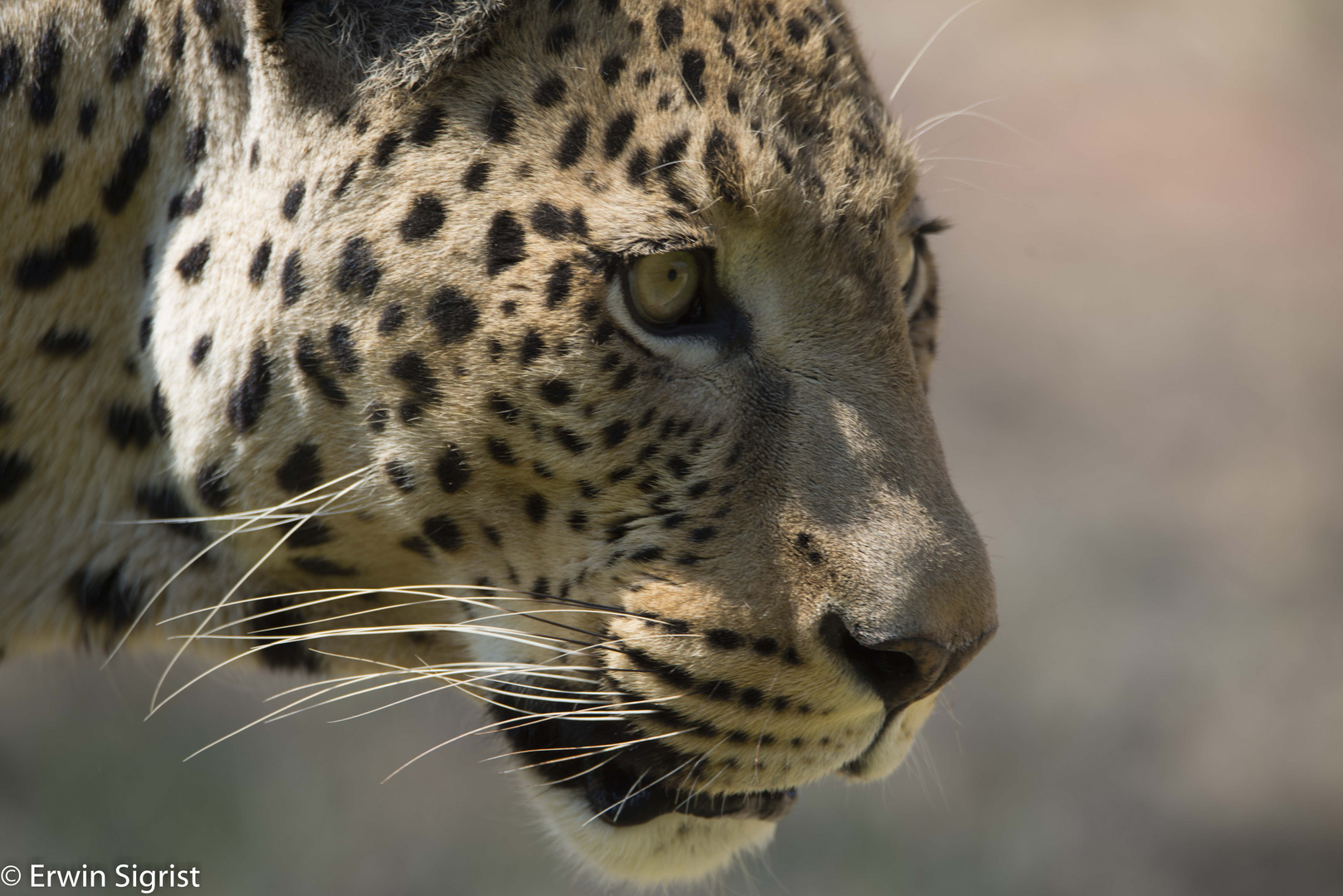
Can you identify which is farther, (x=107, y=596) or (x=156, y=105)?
(x=107, y=596)

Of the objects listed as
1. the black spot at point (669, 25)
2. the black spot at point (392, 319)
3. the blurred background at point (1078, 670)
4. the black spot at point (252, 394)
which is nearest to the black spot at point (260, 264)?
the black spot at point (252, 394)

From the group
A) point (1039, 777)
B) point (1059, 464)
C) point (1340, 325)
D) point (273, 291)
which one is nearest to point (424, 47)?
point (273, 291)

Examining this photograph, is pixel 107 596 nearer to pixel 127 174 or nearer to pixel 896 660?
pixel 127 174

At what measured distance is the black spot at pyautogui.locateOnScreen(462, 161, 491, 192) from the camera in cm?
238

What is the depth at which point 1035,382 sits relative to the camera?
29.1 ft

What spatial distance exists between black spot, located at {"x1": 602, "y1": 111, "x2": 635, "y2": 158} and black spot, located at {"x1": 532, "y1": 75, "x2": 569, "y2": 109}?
114 mm

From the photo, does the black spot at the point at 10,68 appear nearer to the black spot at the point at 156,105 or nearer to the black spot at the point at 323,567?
the black spot at the point at 156,105

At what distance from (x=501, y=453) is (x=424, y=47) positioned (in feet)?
2.67

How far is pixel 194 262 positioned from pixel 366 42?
1.83 feet

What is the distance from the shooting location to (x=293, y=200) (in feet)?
7.89

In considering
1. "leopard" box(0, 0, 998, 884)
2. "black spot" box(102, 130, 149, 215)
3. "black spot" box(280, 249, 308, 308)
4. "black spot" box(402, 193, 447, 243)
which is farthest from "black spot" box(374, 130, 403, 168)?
"black spot" box(102, 130, 149, 215)

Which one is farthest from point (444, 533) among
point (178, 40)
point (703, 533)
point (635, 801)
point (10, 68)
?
point (10, 68)

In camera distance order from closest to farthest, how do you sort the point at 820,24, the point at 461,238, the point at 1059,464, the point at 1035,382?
the point at 461,238 < the point at 820,24 < the point at 1059,464 < the point at 1035,382

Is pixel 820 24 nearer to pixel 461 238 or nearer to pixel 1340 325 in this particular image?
pixel 461 238
